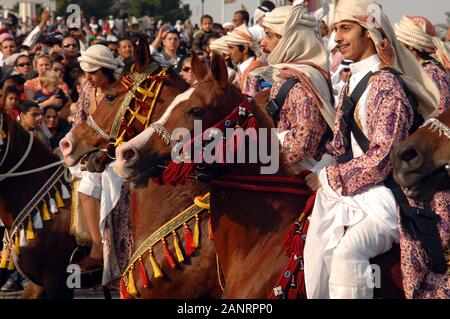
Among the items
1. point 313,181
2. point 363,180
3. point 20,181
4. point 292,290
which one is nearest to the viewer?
point 363,180

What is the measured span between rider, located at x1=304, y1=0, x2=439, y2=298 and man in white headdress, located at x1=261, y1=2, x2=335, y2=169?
20.5 inches

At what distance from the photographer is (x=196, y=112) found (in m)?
6.45

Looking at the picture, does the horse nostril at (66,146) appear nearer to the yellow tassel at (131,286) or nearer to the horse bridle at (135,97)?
the horse bridle at (135,97)

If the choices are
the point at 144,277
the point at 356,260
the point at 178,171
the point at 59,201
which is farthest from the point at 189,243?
the point at 59,201

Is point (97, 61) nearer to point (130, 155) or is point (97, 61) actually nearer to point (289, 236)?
point (130, 155)

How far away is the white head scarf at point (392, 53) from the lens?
6160 millimetres

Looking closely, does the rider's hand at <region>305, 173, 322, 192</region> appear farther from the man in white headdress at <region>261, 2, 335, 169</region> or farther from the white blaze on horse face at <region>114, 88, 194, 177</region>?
the white blaze on horse face at <region>114, 88, 194, 177</region>

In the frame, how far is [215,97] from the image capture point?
6516 millimetres

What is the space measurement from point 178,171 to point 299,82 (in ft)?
4.10

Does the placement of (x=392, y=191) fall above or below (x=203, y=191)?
above

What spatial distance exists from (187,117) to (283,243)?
94cm
